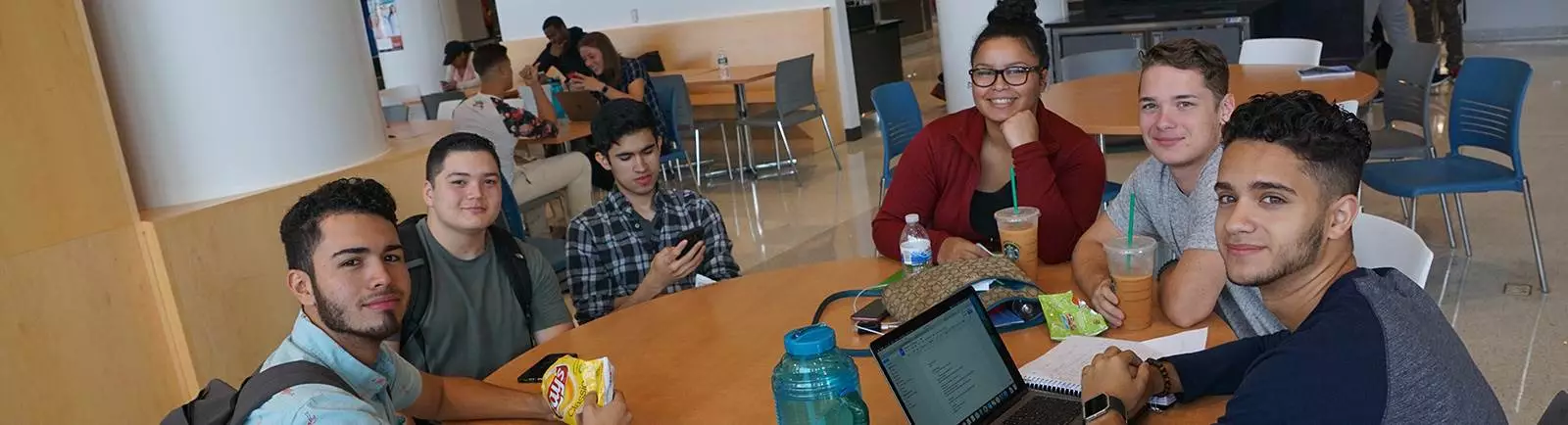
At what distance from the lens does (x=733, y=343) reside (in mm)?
2420

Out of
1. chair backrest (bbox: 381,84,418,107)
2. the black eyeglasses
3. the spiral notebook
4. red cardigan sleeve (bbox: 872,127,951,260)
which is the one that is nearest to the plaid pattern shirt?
red cardigan sleeve (bbox: 872,127,951,260)

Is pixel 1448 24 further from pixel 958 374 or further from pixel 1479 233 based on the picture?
pixel 958 374

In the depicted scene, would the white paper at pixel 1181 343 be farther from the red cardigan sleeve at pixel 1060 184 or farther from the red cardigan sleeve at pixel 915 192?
the red cardigan sleeve at pixel 915 192

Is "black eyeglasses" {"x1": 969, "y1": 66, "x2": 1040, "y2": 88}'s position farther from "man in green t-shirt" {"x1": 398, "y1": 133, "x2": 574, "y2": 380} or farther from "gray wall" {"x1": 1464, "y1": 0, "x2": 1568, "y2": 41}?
"gray wall" {"x1": 1464, "y1": 0, "x2": 1568, "y2": 41}

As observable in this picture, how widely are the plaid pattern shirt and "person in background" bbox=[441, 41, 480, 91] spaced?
272 inches

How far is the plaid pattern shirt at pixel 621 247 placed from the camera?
10.5ft

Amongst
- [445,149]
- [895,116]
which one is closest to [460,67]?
[895,116]

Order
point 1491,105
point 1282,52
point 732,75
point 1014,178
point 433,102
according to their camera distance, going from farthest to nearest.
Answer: point 732,75
point 433,102
point 1282,52
point 1491,105
point 1014,178

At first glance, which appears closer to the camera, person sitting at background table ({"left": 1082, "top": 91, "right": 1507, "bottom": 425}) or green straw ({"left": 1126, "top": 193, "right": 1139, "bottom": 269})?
person sitting at background table ({"left": 1082, "top": 91, "right": 1507, "bottom": 425})

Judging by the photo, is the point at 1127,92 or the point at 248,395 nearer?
the point at 248,395

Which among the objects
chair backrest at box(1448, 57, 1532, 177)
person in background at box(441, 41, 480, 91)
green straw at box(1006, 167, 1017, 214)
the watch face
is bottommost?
chair backrest at box(1448, 57, 1532, 177)

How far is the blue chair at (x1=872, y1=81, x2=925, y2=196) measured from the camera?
227 inches

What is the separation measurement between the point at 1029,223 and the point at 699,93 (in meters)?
6.17

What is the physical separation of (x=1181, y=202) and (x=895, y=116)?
3298mm
